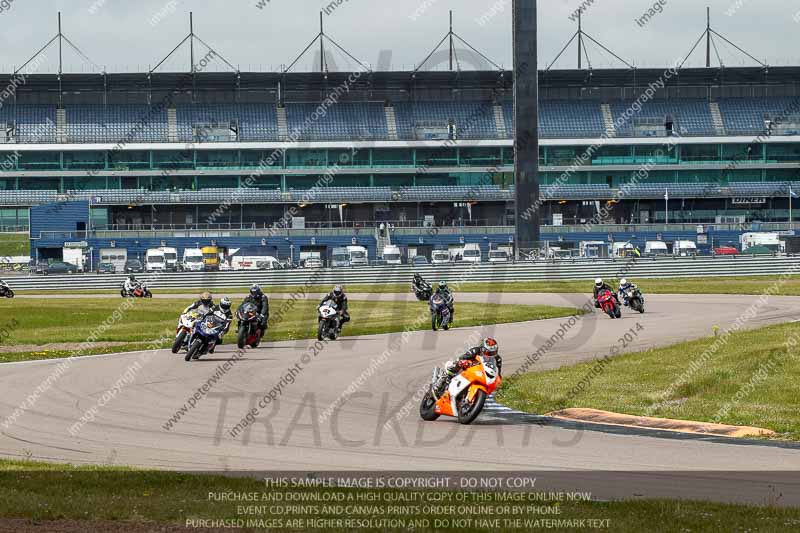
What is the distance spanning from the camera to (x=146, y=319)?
132 ft

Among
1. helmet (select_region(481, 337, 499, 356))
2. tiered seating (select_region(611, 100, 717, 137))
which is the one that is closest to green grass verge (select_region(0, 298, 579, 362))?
helmet (select_region(481, 337, 499, 356))

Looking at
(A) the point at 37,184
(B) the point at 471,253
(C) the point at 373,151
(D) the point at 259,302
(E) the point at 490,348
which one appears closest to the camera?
(E) the point at 490,348

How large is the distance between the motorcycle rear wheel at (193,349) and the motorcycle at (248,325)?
242 cm

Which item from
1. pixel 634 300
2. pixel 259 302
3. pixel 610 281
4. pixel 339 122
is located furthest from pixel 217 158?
pixel 259 302

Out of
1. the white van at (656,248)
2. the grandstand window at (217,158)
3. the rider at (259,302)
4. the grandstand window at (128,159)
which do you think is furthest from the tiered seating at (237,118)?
the rider at (259,302)

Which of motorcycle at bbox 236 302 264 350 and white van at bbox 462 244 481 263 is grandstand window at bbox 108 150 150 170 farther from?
motorcycle at bbox 236 302 264 350

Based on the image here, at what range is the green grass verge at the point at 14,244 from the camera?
89.9m

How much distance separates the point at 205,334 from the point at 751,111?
8795 centimetres

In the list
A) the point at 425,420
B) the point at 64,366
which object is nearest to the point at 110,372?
the point at 64,366

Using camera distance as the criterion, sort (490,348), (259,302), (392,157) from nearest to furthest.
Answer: (490,348) < (259,302) < (392,157)

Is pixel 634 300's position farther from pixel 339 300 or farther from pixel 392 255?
pixel 392 255

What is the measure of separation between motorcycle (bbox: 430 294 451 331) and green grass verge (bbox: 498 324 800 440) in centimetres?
1004

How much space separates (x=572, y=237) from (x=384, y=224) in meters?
15.0

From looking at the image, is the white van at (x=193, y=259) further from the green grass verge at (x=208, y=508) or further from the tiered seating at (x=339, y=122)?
the green grass verge at (x=208, y=508)
